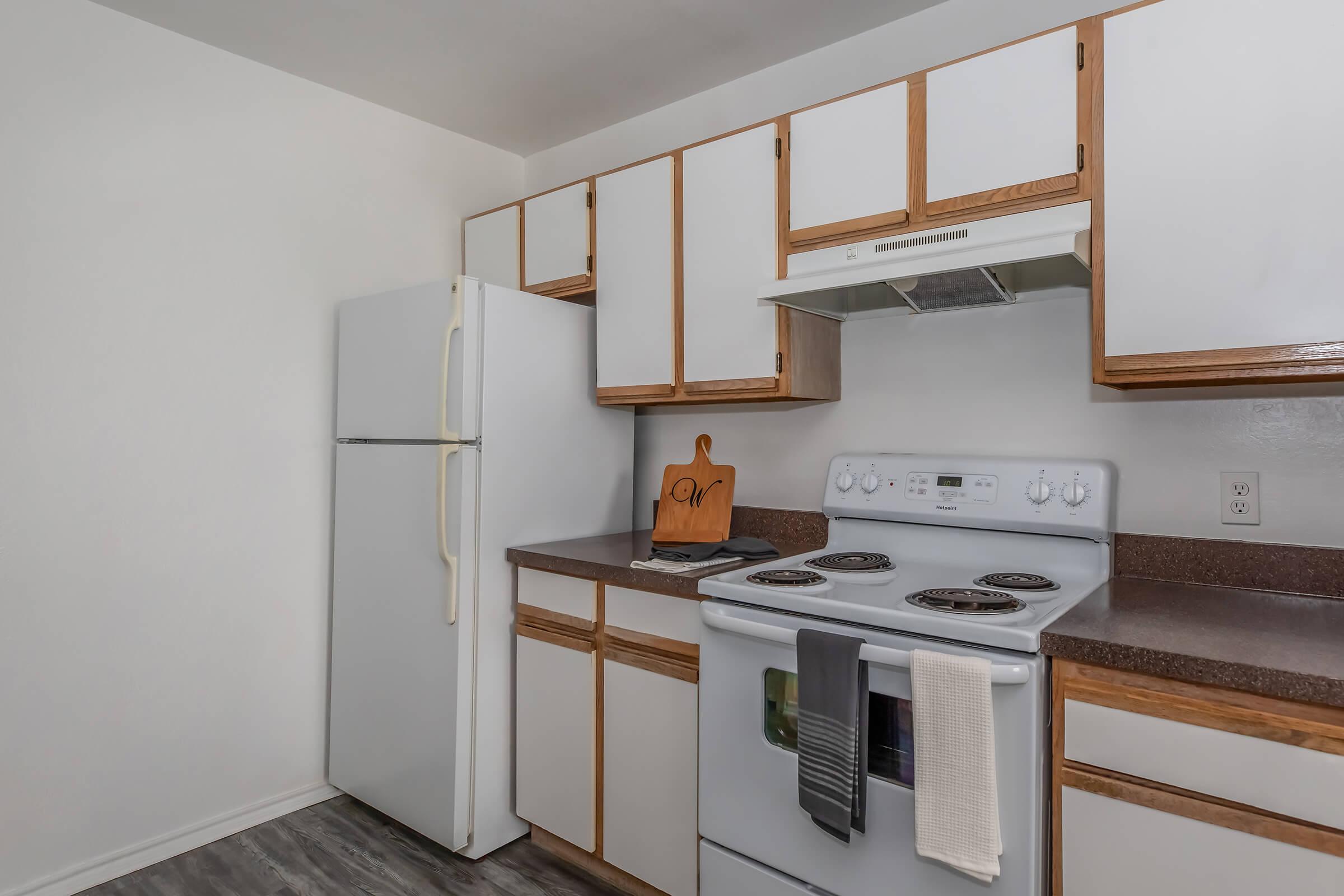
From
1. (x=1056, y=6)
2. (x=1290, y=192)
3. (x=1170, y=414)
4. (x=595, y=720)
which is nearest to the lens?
(x=1290, y=192)

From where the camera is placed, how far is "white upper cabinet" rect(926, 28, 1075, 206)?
5.36 ft

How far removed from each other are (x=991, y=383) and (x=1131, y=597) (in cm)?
69

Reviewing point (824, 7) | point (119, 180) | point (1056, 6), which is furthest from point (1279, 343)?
point (119, 180)

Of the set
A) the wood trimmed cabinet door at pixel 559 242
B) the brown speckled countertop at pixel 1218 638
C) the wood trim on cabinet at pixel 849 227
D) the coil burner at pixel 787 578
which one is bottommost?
the brown speckled countertop at pixel 1218 638

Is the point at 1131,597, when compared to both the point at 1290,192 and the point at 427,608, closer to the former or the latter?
the point at 1290,192

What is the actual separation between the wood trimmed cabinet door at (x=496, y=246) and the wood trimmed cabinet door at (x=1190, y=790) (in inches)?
89.5

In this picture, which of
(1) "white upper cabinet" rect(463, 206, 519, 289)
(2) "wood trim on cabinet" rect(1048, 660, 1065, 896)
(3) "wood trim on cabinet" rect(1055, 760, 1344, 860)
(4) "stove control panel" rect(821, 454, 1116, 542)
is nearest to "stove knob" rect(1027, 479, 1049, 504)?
(4) "stove control panel" rect(821, 454, 1116, 542)

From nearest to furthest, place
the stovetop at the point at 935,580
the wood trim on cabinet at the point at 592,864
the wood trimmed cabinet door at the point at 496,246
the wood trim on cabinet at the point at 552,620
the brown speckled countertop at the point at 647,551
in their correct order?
the stovetop at the point at 935,580
the brown speckled countertop at the point at 647,551
the wood trim on cabinet at the point at 592,864
the wood trim on cabinet at the point at 552,620
the wood trimmed cabinet door at the point at 496,246

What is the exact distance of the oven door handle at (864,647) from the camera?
1306mm

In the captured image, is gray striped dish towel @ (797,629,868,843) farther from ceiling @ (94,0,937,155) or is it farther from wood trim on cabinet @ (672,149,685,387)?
ceiling @ (94,0,937,155)

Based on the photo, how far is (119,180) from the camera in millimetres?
2230

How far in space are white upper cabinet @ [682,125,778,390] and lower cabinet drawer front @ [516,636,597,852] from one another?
929 millimetres

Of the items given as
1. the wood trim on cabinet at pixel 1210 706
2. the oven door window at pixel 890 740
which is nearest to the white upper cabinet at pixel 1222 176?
the wood trim on cabinet at pixel 1210 706

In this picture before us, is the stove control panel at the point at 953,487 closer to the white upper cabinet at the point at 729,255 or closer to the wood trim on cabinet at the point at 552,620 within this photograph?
the white upper cabinet at the point at 729,255
